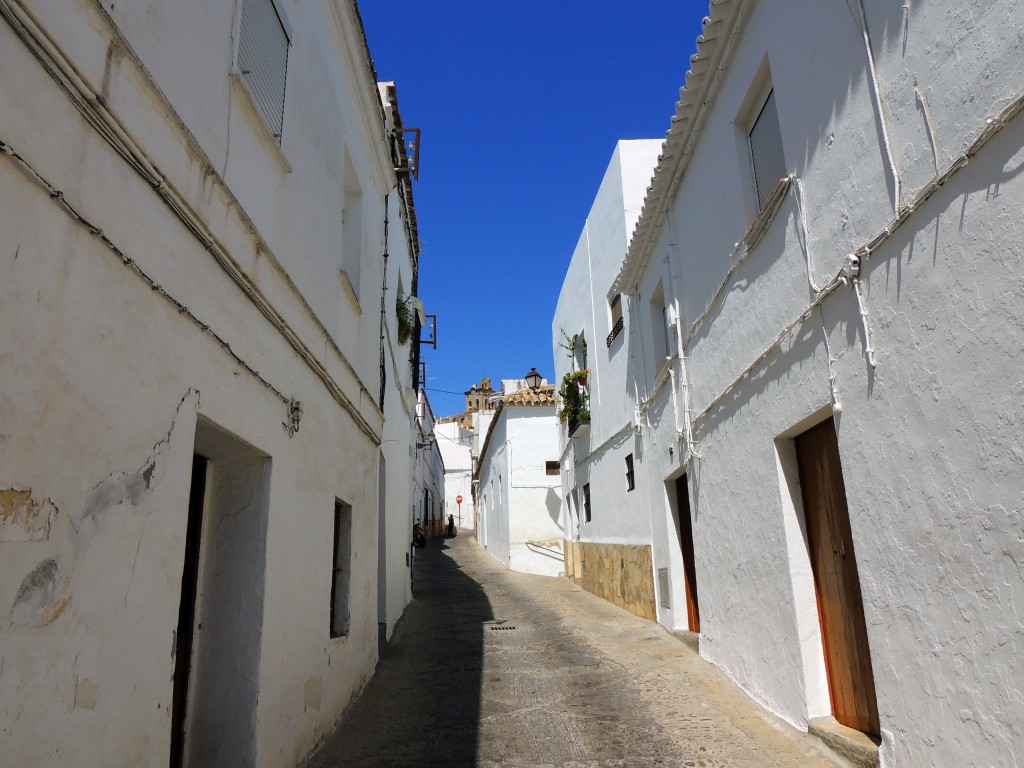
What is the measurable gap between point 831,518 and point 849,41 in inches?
109

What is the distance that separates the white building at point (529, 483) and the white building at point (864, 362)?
38.7 ft

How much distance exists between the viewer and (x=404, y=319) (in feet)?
35.3

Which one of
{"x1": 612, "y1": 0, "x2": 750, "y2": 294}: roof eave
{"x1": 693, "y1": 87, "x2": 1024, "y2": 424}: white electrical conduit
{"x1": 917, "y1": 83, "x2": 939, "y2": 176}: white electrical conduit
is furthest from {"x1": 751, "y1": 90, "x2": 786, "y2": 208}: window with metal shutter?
{"x1": 917, "y1": 83, "x2": 939, "y2": 176}: white electrical conduit

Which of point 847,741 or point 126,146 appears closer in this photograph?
point 126,146

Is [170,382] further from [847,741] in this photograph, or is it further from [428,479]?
[428,479]

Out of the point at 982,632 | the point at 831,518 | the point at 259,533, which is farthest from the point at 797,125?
the point at 259,533

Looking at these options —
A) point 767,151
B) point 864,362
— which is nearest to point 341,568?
point 864,362

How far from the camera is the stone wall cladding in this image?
9.23 m

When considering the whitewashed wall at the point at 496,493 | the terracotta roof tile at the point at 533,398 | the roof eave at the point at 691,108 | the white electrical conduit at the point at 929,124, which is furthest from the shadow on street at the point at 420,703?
the terracotta roof tile at the point at 533,398

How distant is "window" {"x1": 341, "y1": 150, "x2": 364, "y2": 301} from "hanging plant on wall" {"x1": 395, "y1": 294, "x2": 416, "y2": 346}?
3.40m

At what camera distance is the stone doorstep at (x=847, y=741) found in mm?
3844

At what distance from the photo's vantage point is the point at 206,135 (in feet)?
10.4

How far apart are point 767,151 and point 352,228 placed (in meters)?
3.71

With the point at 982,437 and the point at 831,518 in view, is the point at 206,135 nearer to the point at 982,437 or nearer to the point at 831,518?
the point at 982,437
